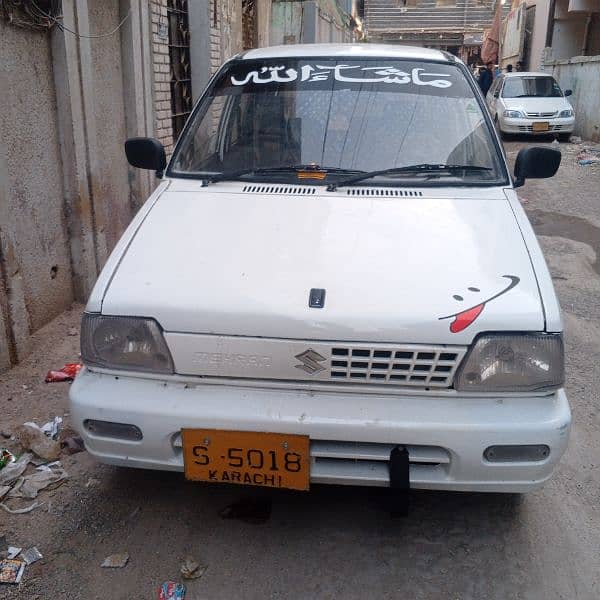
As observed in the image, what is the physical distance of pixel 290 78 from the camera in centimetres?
350

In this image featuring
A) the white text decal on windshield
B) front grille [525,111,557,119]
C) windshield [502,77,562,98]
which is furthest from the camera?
windshield [502,77,562,98]

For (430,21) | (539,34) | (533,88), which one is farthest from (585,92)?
(430,21)

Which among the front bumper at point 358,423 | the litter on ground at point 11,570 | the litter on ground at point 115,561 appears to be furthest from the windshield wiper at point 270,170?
the litter on ground at point 11,570

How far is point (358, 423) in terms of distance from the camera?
85.2 inches

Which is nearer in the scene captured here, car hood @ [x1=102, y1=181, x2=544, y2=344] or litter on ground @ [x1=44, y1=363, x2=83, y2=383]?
car hood @ [x1=102, y1=181, x2=544, y2=344]

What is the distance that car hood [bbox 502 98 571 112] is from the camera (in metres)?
14.9

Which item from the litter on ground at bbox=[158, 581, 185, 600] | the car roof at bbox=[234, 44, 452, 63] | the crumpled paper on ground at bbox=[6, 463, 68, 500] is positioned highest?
the car roof at bbox=[234, 44, 452, 63]

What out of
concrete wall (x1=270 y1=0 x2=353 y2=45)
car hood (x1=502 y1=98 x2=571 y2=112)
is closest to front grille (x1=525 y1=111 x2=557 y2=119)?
car hood (x1=502 y1=98 x2=571 y2=112)

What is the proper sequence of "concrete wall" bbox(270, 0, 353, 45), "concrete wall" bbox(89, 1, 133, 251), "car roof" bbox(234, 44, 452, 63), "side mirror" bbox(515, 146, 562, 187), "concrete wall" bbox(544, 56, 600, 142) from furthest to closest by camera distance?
"concrete wall" bbox(544, 56, 600, 142)
"concrete wall" bbox(270, 0, 353, 45)
"concrete wall" bbox(89, 1, 133, 251)
"car roof" bbox(234, 44, 452, 63)
"side mirror" bbox(515, 146, 562, 187)

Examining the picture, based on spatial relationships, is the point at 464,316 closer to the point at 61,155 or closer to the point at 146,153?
the point at 146,153

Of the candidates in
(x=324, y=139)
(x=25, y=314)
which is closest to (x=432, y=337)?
(x=324, y=139)

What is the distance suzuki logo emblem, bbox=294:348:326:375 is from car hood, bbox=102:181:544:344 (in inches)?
2.7

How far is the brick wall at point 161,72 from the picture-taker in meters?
6.17

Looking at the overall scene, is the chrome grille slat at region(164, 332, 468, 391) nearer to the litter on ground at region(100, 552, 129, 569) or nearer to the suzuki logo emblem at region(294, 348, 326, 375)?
the suzuki logo emblem at region(294, 348, 326, 375)
